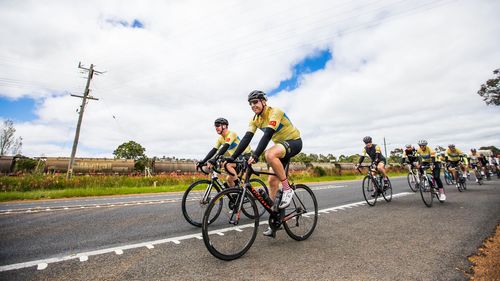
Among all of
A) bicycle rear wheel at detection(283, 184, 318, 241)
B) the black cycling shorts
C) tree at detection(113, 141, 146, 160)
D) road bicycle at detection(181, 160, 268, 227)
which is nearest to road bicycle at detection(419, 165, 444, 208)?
bicycle rear wheel at detection(283, 184, 318, 241)

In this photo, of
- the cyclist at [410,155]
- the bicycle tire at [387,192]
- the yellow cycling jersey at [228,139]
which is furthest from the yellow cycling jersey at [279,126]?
the cyclist at [410,155]

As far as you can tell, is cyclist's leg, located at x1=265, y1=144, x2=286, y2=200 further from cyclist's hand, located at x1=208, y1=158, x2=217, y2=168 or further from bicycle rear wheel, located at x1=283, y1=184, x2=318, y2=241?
cyclist's hand, located at x1=208, y1=158, x2=217, y2=168

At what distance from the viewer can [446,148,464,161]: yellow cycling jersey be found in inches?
523

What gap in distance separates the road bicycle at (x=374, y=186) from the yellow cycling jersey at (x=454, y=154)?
793 cm

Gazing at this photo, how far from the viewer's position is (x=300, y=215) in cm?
445

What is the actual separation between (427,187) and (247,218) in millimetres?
7532

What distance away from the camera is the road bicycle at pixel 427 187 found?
7.71 metres

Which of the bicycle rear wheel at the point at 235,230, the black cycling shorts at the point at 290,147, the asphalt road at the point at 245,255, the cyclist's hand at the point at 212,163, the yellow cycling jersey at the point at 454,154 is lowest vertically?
the asphalt road at the point at 245,255

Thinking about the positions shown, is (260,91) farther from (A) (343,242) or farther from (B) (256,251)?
(A) (343,242)

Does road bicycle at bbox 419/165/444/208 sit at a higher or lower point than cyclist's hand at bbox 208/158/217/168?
lower

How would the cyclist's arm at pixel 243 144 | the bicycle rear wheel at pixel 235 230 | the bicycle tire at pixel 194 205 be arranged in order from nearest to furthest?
1. the bicycle rear wheel at pixel 235 230
2. the cyclist's arm at pixel 243 144
3. the bicycle tire at pixel 194 205

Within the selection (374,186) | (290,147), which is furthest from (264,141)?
(374,186)

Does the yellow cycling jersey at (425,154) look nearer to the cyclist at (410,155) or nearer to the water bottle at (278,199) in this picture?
the cyclist at (410,155)

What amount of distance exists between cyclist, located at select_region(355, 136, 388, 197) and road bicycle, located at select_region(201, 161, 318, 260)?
5.00 metres
